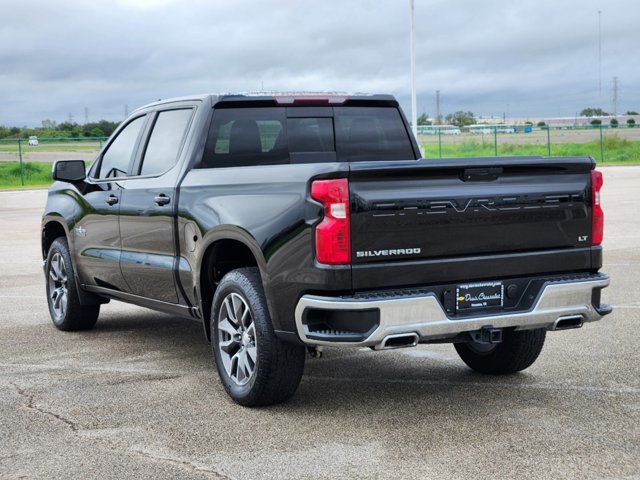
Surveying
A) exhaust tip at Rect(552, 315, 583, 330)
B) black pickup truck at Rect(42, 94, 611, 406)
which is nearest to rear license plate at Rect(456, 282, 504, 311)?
black pickup truck at Rect(42, 94, 611, 406)

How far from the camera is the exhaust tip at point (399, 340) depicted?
217 inches

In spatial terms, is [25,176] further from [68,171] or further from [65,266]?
[68,171]

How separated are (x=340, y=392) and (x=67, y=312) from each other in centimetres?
325

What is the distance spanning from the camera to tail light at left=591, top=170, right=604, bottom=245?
20.4 feet

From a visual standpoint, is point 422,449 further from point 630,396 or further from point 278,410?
point 630,396

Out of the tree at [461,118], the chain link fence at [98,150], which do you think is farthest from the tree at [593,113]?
the chain link fence at [98,150]

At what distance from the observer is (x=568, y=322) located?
6.06 m

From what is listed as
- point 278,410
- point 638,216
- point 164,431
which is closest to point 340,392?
point 278,410

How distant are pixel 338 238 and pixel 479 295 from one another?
3.03 feet

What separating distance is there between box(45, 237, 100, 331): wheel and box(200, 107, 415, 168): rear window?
2.39 metres

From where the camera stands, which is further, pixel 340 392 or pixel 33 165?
pixel 33 165

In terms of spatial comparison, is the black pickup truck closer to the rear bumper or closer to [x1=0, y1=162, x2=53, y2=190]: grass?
the rear bumper

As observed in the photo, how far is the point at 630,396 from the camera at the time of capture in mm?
6320

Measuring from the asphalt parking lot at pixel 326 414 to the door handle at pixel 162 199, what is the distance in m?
1.18
